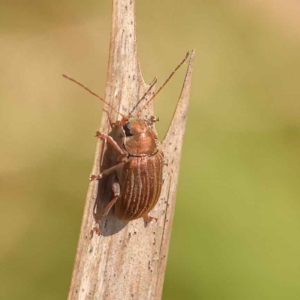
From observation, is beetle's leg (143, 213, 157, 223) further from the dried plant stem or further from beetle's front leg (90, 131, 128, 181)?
beetle's front leg (90, 131, 128, 181)

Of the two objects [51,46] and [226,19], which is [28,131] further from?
[226,19]

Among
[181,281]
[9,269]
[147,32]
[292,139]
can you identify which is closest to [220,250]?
[181,281]

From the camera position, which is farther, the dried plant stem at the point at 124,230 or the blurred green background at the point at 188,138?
the blurred green background at the point at 188,138

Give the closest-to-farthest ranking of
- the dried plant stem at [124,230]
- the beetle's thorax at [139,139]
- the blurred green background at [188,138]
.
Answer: the dried plant stem at [124,230] < the beetle's thorax at [139,139] < the blurred green background at [188,138]

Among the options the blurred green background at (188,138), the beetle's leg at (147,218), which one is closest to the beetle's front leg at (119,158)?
the beetle's leg at (147,218)

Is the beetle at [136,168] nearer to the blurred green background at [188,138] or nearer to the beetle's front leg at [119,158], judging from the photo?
the beetle's front leg at [119,158]

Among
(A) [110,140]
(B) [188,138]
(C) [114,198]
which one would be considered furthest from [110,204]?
(B) [188,138]
